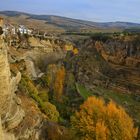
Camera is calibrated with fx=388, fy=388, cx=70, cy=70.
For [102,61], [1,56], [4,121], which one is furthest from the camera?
[102,61]

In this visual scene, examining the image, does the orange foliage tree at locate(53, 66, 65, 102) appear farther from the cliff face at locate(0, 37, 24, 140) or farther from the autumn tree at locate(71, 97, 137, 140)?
the cliff face at locate(0, 37, 24, 140)

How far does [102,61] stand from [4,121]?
48497 mm

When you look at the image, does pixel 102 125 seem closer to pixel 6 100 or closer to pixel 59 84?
pixel 6 100

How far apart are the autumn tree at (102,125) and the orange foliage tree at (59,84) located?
1501cm

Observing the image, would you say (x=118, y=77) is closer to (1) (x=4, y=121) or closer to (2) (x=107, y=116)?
(2) (x=107, y=116)

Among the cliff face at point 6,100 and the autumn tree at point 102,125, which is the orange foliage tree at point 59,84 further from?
the cliff face at point 6,100

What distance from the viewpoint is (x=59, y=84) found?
56.2 m

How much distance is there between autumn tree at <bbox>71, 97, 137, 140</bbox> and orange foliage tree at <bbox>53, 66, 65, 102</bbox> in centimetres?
1501

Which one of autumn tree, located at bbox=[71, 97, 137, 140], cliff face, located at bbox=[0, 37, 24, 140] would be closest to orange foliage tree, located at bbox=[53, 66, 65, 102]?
autumn tree, located at bbox=[71, 97, 137, 140]

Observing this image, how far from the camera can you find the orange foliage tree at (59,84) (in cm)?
5180

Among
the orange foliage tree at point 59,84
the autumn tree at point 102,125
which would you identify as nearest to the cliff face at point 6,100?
the autumn tree at point 102,125

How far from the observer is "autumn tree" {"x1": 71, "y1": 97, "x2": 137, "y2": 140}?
3212cm

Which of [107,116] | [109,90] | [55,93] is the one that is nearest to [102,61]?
[109,90]

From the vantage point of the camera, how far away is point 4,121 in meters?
24.8
